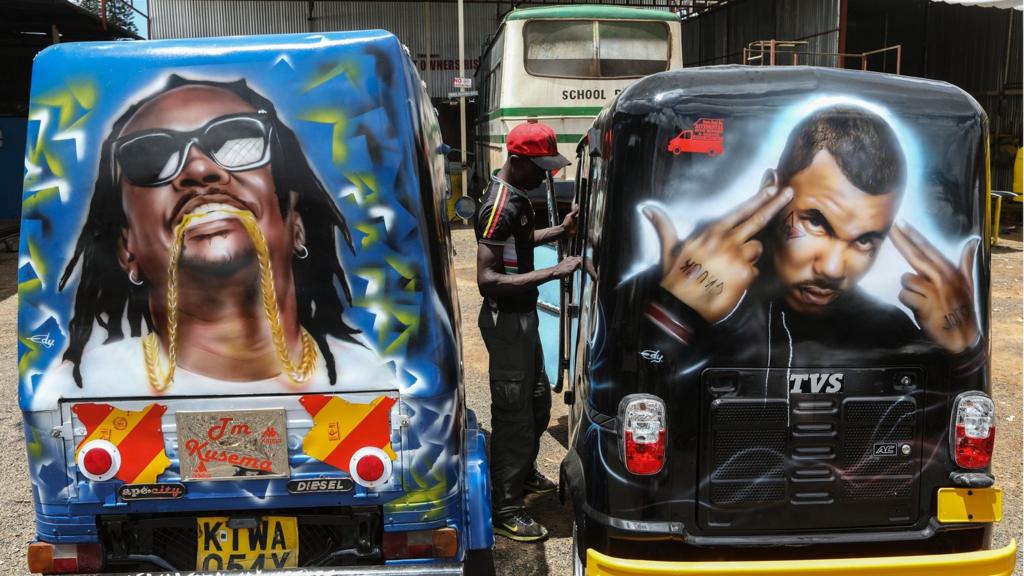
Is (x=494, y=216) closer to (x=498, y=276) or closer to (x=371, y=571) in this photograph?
(x=498, y=276)

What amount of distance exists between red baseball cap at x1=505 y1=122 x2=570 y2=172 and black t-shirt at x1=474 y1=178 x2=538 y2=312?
0.17 meters

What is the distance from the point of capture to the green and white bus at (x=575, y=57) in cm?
1188

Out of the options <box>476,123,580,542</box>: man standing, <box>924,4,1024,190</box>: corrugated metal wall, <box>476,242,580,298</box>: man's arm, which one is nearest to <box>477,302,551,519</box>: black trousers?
<box>476,123,580,542</box>: man standing

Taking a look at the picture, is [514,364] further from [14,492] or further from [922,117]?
[14,492]

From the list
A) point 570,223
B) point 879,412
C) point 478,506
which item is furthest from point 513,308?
point 879,412

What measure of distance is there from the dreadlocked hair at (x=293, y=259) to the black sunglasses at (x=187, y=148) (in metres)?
0.03

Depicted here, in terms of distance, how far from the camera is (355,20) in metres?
23.8

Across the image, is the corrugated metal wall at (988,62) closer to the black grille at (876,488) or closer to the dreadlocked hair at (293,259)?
the black grille at (876,488)

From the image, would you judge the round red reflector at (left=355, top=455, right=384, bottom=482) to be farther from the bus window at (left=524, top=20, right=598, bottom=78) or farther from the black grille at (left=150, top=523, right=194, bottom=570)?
the bus window at (left=524, top=20, right=598, bottom=78)

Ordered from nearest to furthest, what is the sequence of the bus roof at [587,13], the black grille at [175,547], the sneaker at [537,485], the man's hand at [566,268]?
the black grille at [175,547]
the man's hand at [566,268]
the sneaker at [537,485]
the bus roof at [587,13]

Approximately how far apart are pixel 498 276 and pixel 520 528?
1.28 metres

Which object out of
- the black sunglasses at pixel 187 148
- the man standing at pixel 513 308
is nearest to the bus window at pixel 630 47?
the man standing at pixel 513 308

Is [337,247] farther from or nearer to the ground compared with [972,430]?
farther from the ground

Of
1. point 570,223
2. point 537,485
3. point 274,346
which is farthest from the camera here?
point 537,485
